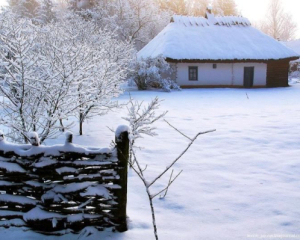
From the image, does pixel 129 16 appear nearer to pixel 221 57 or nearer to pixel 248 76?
pixel 221 57

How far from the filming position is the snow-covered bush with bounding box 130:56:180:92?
2080cm

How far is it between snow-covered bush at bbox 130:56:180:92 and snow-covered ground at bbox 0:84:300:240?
12382 mm

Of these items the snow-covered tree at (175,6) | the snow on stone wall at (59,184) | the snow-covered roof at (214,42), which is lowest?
the snow on stone wall at (59,184)

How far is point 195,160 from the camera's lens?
5.68m

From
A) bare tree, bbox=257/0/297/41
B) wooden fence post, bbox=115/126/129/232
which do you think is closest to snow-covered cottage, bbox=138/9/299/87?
wooden fence post, bbox=115/126/129/232

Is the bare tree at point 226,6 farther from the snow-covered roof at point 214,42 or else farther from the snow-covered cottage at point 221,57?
the snow-covered cottage at point 221,57

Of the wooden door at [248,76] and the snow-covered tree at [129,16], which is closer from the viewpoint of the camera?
the wooden door at [248,76]

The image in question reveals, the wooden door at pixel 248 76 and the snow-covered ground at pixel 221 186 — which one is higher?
the wooden door at pixel 248 76

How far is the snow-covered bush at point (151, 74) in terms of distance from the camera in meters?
20.8

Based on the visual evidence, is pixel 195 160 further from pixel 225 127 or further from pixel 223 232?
pixel 225 127

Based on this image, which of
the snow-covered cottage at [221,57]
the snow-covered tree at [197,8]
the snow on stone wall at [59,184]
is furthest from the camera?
the snow-covered tree at [197,8]

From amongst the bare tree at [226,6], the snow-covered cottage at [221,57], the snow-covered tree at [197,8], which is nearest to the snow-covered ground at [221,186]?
the snow-covered cottage at [221,57]

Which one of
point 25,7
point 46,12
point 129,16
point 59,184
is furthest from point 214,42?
point 25,7

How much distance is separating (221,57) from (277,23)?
4217 centimetres
